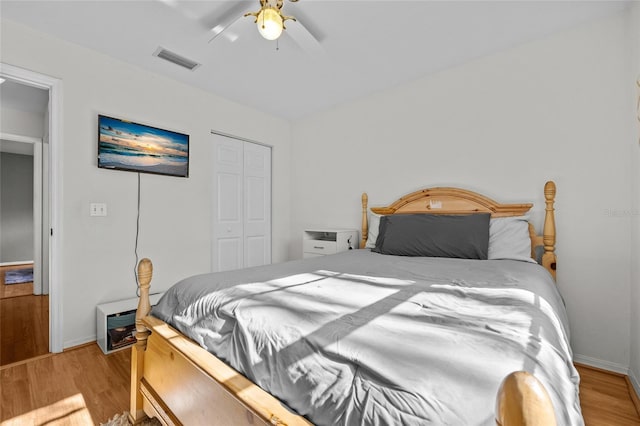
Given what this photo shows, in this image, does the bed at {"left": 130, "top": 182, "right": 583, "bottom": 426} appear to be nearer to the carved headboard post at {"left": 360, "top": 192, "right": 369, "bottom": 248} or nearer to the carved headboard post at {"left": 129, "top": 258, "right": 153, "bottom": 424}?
the carved headboard post at {"left": 129, "top": 258, "right": 153, "bottom": 424}

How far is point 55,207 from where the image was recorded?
224 centimetres

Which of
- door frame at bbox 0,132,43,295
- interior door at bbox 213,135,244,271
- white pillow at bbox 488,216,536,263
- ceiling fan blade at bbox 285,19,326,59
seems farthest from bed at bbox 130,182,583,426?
door frame at bbox 0,132,43,295

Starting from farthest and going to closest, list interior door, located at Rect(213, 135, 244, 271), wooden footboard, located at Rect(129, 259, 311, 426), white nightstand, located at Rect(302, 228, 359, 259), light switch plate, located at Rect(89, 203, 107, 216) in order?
interior door, located at Rect(213, 135, 244, 271)
white nightstand, located at Rect(302, 228, 359, 259)
light switch plate, located at Rect(89, 203, 107, 216)
wooden footboard, located at Rect(129, 259, 311, 426)

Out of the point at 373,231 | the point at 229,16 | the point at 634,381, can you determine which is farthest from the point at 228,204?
the point at 634,381

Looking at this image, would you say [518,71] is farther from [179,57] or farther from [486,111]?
[179,57]

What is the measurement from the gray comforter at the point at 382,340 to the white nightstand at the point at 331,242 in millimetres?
1691

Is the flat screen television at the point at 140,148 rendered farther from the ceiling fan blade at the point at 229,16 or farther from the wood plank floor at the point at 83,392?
the wood plank floor at the point at 83,392

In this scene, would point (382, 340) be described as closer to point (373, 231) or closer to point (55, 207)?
point (373, 231)

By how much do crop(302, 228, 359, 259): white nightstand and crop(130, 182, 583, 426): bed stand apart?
1.31 meters

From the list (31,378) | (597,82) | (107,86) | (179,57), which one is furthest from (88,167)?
(597,82)

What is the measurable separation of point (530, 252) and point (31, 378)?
3.40m

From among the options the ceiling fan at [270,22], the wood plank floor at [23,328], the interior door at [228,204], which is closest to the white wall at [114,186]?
the interior door at [228,204]

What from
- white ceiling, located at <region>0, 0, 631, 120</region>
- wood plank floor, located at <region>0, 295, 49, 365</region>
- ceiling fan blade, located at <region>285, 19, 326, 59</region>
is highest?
white ceiling, located at <region>0, 0, 631, 120</region>

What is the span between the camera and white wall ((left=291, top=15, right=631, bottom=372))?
1.96 meters
